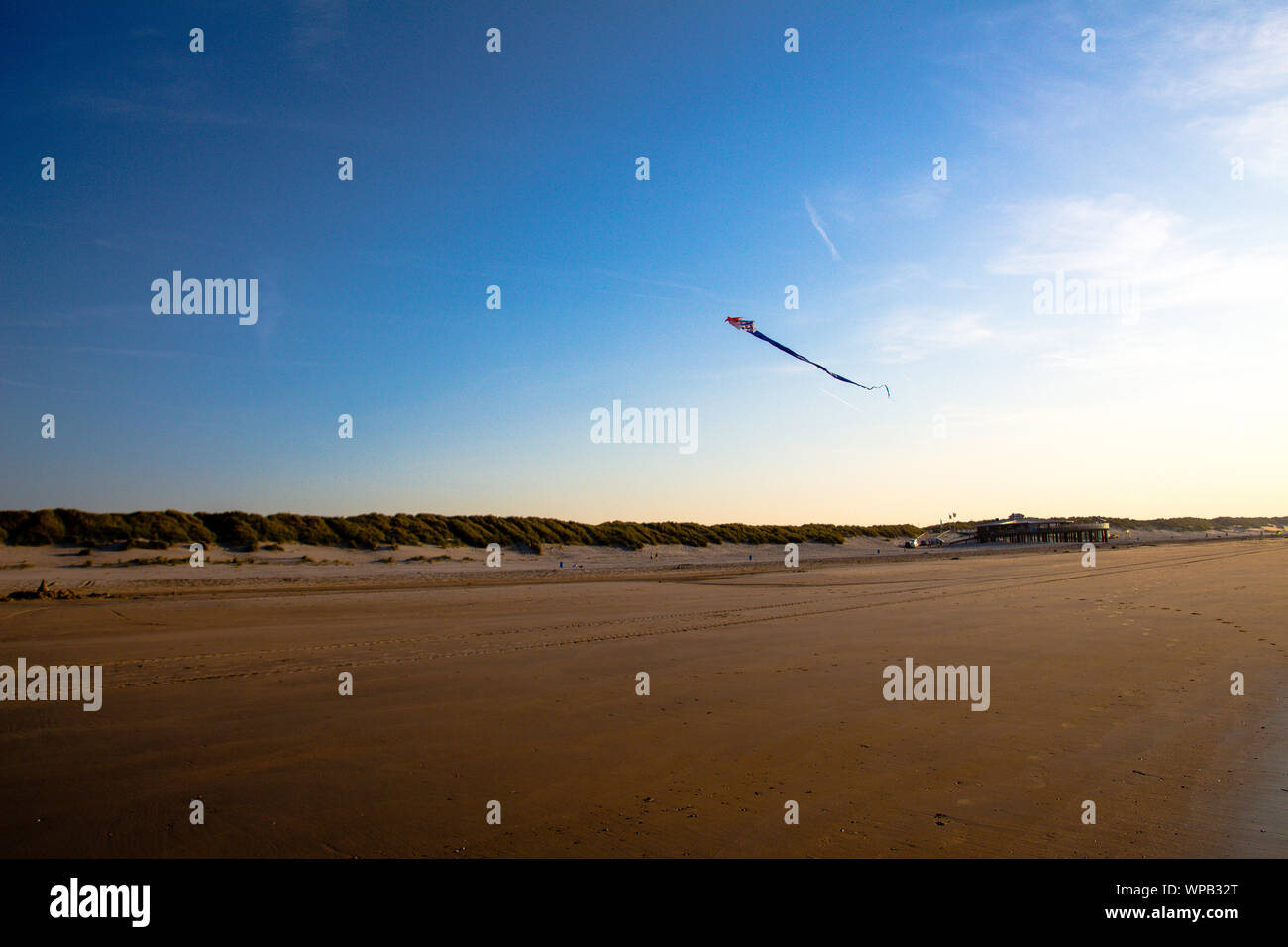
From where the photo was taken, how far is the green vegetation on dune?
125ft

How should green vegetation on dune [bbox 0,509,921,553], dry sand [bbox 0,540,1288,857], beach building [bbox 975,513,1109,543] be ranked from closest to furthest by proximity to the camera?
dry sand [bbox 0,540,1288,857]
green vegetation on dune [bbox 0,509,921,553]
beach building [bbox 975,513,1109,543]

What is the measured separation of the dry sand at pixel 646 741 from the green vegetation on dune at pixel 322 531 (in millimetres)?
25001

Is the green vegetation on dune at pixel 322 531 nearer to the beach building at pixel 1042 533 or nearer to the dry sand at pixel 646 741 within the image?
the dry sand at pixel 646 741

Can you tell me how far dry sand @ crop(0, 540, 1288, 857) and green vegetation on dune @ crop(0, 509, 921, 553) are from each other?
2500 centimetres

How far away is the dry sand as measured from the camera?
558 cm

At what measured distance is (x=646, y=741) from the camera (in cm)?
805

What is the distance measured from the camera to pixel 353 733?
26.9 feet

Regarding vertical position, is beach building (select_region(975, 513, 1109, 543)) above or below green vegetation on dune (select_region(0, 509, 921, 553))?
below

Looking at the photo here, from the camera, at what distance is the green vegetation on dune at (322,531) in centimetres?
3812

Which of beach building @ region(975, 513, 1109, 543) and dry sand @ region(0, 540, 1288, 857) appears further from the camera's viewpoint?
beach building @ region(975, 513, 1109, 543)

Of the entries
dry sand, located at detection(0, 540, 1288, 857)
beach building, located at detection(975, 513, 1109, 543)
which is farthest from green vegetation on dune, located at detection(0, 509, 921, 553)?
beach building, located at detection(975, 513, 1109, 543)

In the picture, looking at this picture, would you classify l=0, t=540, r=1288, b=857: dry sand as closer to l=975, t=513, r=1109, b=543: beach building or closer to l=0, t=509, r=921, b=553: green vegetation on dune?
l=0, t=509, r=921, b=553: green vegetation on dune

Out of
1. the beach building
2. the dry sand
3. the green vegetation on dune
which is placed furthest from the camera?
the beach building
